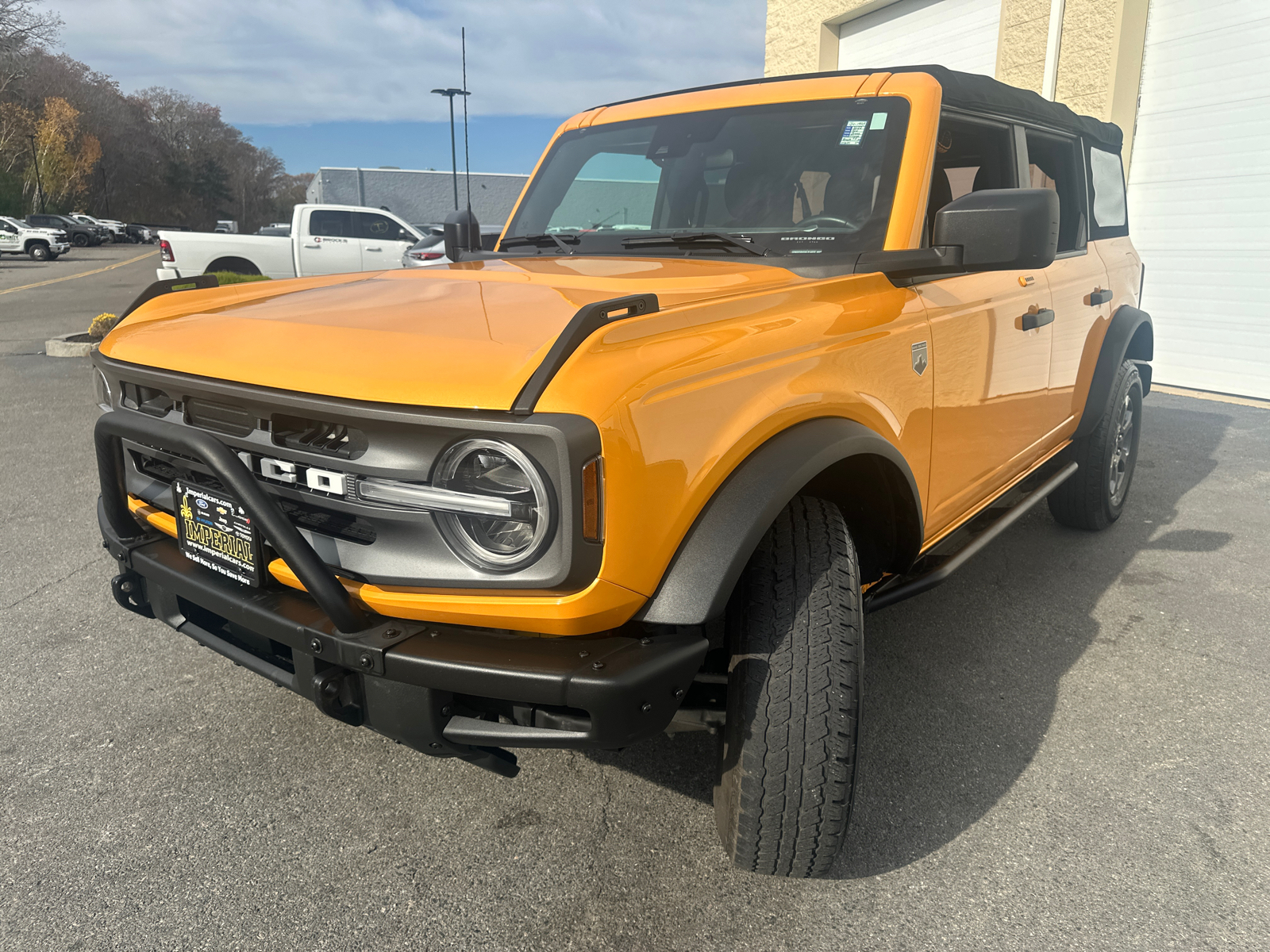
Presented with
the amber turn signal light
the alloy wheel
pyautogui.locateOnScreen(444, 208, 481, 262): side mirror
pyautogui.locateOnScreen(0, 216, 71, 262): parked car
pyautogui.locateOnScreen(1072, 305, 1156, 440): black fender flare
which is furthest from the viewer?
pyautogui.locateOnScreen(0, 216, 71, 262): parked car

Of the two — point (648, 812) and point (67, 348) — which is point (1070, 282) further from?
point (67, 348)

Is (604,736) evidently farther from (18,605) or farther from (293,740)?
(18,605)

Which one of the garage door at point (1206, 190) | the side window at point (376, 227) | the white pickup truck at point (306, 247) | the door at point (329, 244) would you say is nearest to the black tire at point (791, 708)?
the garage door at point (1206, 190)

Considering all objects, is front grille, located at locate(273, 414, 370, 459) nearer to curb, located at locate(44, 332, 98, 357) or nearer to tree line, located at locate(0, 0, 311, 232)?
curb, located at locate(44, 332, 98, 357)

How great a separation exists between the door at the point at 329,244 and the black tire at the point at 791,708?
45.9 ft

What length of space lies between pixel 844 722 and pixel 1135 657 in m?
1.88

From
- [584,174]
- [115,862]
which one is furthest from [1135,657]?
[115,862]

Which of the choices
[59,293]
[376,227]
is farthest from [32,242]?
[376,227]

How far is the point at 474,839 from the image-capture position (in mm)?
2238

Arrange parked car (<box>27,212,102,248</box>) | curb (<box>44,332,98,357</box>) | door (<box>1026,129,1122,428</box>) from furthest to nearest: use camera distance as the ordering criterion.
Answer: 1. parked car (<box>27,212,102,248</box>)
2. curb (<box>44,332,98,357</box>)
3. door (<box>1026,129,1122,428</box>)

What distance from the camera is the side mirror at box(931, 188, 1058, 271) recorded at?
88.3 inches

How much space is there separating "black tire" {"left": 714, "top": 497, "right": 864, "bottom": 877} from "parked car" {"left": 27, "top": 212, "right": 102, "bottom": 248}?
53.2m

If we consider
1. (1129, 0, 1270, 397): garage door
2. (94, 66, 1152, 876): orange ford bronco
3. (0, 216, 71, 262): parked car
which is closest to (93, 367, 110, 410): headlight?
(94, 66, 1152, 876): orange ford bronco

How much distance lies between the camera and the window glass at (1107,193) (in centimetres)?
419
